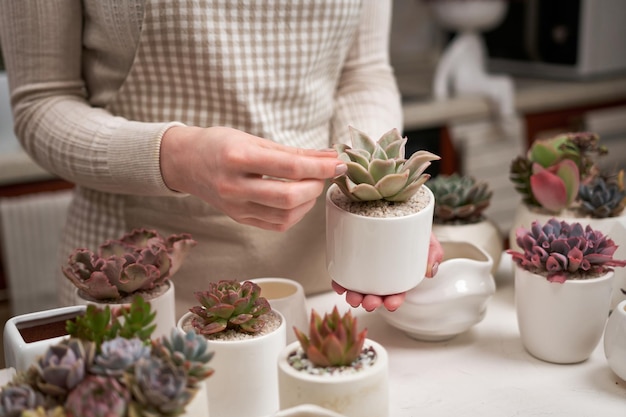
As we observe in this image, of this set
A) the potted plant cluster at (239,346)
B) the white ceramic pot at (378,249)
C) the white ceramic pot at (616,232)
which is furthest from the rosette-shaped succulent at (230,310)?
the white ceramic pot at (616,232)

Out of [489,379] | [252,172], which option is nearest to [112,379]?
[252,172]

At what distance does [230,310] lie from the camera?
2.23ft

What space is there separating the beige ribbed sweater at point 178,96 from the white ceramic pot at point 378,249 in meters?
0.23

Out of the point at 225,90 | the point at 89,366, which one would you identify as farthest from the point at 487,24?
the point at 89,366

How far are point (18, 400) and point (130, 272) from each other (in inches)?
8.8

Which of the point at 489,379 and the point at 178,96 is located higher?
the point at 178,96

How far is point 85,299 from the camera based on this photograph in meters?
0.77

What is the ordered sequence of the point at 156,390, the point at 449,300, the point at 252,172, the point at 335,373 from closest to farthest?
the point at 156,390 < the point at 335,373 < the point at 252,172 < the point at 449,300

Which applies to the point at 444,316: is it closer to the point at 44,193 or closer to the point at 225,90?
the point at 225,90

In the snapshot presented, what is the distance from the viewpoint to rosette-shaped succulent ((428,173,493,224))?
0.99m

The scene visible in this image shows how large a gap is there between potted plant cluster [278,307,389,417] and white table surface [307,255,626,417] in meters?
0.12

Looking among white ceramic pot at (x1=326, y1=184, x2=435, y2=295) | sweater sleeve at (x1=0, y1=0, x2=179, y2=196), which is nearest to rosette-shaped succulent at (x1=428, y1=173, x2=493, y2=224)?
white ceramic pot at (x1=326, y1=184, x2=435, y2=295)

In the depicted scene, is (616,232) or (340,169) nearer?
(340,169)

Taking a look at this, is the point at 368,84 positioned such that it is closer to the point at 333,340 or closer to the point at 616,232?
the point at 616,232
